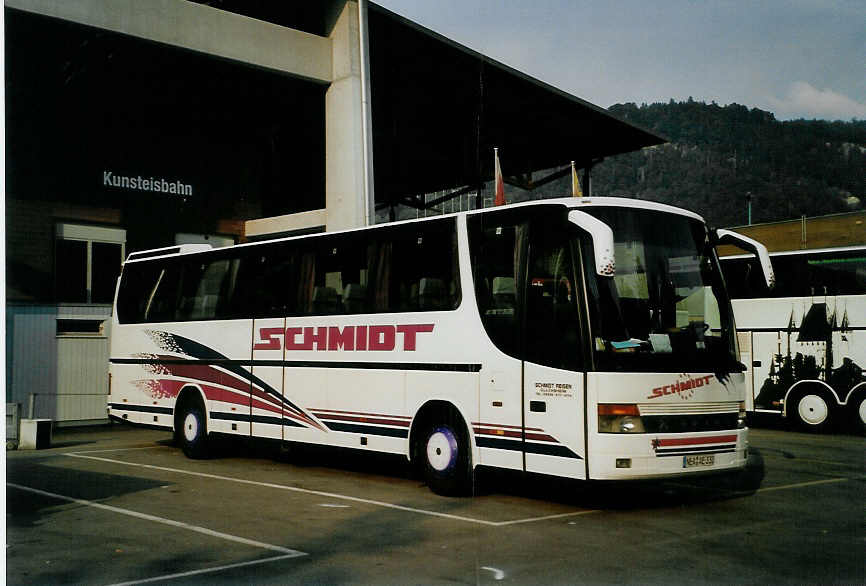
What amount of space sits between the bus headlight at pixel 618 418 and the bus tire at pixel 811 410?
12.0 metres

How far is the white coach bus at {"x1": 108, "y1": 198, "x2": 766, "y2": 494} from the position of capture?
9.31 m

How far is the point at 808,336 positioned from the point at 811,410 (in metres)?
1.54

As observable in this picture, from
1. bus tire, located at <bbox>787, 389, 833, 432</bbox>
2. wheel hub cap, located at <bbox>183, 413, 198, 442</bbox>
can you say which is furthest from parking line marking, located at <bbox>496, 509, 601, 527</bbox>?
bus tire, located at <bbox>787, 389, 833, 432</bbox>

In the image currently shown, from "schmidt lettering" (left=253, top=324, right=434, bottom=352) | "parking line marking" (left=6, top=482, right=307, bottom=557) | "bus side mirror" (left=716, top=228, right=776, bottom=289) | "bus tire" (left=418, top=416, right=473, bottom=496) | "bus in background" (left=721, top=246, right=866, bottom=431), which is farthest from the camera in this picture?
"bus in background" (left=721, top=246, right=866, bottom=431)

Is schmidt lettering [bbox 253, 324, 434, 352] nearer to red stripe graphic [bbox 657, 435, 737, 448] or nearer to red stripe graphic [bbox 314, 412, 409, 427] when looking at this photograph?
red stripe graphic [bbox 314, 412, 409, 427]

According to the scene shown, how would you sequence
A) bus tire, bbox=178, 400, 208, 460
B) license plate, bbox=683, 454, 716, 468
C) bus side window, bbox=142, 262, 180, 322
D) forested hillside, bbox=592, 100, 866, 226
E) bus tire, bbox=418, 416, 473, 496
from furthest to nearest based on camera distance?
bus side window, bbox=142, 262, 180, 322, bus tire, bbox=178, 400, 208, 460, forested hillside, bbox=592, 100, 866, 226, bus tire, bbox=418, 416, 473, 496, license plate, bbox=683, 454, 716, 468

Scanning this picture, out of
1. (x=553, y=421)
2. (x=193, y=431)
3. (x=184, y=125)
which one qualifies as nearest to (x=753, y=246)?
(x=553, y=421)

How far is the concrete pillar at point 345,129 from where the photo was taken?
20.1 meters

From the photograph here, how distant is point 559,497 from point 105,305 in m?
14.1

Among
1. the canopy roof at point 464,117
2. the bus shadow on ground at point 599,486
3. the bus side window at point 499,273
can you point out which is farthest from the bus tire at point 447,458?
the canopy roof at point 464,117

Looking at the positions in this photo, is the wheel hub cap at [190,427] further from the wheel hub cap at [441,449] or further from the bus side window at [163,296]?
the wheel hub cap at [441,449]

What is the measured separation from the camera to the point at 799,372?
1980 centimetres

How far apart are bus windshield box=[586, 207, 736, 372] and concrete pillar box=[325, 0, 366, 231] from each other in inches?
423

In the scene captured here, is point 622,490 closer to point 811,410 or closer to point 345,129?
point 811,410
